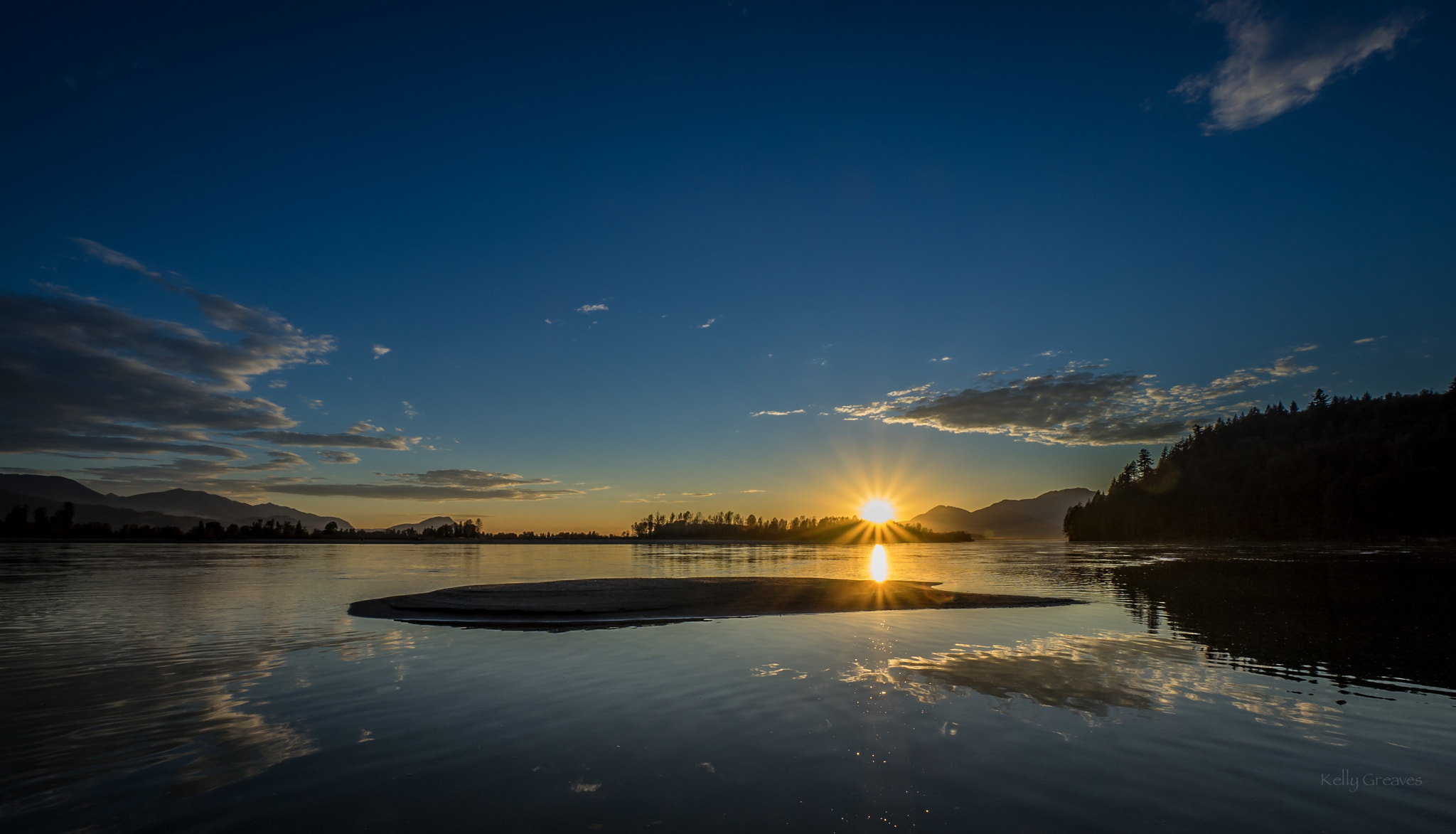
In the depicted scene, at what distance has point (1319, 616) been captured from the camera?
25469 mm

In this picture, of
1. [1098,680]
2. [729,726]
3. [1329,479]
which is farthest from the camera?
[1329,479]

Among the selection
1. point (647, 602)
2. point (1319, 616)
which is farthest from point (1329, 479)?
point (647, 602)

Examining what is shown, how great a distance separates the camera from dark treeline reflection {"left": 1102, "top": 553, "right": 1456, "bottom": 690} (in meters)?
16.9

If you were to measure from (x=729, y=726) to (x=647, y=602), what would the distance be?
72.0 ft

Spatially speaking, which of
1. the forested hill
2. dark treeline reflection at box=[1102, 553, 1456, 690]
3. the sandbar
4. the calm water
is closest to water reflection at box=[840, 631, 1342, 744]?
the calm water

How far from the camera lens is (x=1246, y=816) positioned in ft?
25.2

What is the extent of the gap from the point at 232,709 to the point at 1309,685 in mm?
24929

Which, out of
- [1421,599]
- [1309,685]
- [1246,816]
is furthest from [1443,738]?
[1421,599]

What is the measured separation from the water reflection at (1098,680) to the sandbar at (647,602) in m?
12.5

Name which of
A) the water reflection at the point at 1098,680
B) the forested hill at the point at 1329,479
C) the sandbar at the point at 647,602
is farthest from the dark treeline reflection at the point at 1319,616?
the forested hill at the point at 1329,479

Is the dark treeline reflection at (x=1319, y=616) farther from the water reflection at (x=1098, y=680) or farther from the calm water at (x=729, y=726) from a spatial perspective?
the water reflection at (x=1098, y=680)

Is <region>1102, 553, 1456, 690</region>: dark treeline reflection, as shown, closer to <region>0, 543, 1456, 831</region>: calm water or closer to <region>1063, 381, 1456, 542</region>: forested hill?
<region>0, 543, 1456, 831</region>: calm water

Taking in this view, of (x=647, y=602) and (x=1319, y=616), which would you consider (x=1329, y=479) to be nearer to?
(x=1319, y=616)

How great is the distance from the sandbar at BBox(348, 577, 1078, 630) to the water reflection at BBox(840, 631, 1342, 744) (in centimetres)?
1254
